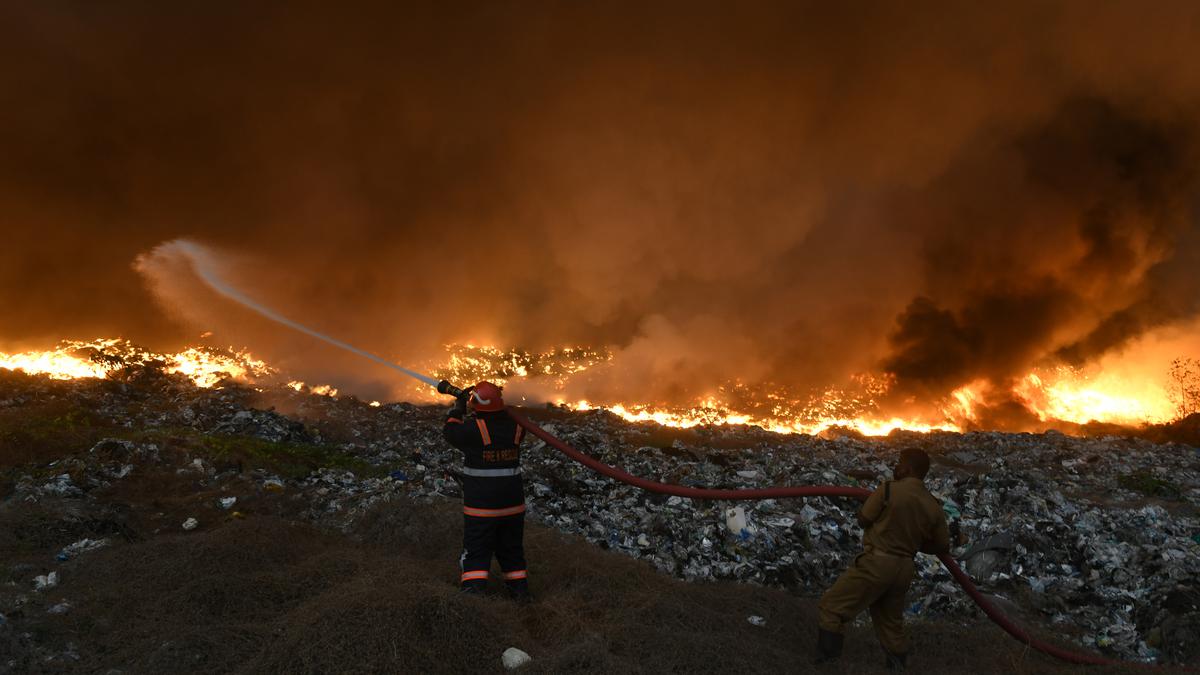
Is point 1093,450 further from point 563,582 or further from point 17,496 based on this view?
point 17,496

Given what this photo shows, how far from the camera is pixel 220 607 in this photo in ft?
15.5

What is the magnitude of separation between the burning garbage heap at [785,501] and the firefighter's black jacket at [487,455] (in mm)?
2693

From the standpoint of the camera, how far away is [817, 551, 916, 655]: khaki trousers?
4586mm

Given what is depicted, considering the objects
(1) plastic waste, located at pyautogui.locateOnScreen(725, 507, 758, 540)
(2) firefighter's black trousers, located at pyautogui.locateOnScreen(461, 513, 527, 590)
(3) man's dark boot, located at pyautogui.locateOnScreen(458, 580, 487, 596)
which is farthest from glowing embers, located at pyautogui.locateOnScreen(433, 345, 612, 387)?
(3) man's dark boot, located at pyautogui.locateOnScreen(458, 580, 487, 596)

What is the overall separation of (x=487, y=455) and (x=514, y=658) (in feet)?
5.70

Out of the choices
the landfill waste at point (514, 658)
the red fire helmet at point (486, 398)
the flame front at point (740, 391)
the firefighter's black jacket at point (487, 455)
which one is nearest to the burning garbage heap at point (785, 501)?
the flame front at point (740, 391)

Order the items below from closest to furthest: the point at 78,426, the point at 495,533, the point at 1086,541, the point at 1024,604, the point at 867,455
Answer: the point at 495,533 → the point at 1024,604 → the point at 1086,541 → the point at 78,426 → the point at 867,455

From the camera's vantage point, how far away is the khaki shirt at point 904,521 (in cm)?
463

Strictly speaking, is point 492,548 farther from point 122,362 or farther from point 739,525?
point 122,362

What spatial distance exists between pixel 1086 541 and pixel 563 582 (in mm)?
6821

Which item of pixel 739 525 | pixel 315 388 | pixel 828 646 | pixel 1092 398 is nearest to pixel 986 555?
pixel 739 525

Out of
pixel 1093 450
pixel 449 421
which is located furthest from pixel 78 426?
pixel 1093 450

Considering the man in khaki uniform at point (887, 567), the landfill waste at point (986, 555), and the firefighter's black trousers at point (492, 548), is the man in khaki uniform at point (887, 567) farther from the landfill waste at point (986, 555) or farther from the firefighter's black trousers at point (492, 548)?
the landfill waste at point (986, 555)

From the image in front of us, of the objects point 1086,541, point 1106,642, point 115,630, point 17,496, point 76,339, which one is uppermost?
point 76,339
